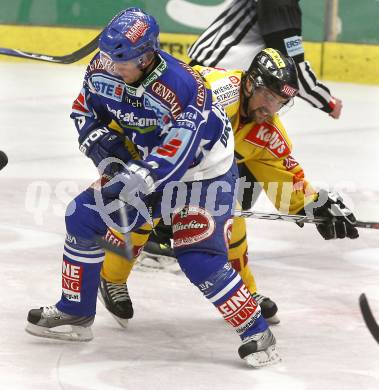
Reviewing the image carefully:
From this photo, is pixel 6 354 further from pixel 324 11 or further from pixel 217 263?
pixel 324 11

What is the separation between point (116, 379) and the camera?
10.0 ft

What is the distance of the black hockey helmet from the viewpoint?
350 cm

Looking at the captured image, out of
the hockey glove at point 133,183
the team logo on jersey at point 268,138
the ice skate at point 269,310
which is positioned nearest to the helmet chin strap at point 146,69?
the hockey glove at point 133,183

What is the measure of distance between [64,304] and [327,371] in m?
0.79

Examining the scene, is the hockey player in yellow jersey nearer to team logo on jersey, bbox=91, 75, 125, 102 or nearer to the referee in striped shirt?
team logo on jersey, bbox=91, 75, 125, 102

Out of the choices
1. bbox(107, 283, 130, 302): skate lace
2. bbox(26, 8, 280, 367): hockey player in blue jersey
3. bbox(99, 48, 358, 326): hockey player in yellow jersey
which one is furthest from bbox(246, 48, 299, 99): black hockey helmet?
bbox(107, 283, 130, 302): skate lace

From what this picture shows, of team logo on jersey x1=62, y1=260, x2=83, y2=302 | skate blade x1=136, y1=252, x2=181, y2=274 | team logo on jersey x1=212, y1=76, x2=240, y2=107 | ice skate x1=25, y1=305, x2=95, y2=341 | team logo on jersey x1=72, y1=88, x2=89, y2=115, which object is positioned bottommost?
skate blade x1=136, y1=252, x2=181, y2=274

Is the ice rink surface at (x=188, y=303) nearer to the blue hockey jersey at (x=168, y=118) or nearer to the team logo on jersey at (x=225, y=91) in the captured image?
the blue hockey jersey at (x=168, y=118)

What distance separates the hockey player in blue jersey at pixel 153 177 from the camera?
3.07 meters

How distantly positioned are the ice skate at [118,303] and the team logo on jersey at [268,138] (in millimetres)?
637

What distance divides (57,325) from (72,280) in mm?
165

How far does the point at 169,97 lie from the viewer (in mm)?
3100

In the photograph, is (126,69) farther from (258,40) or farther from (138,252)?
(258,40)

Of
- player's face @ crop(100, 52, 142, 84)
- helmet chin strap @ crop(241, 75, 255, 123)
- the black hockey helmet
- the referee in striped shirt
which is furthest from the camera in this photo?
the referee in striped shirt
